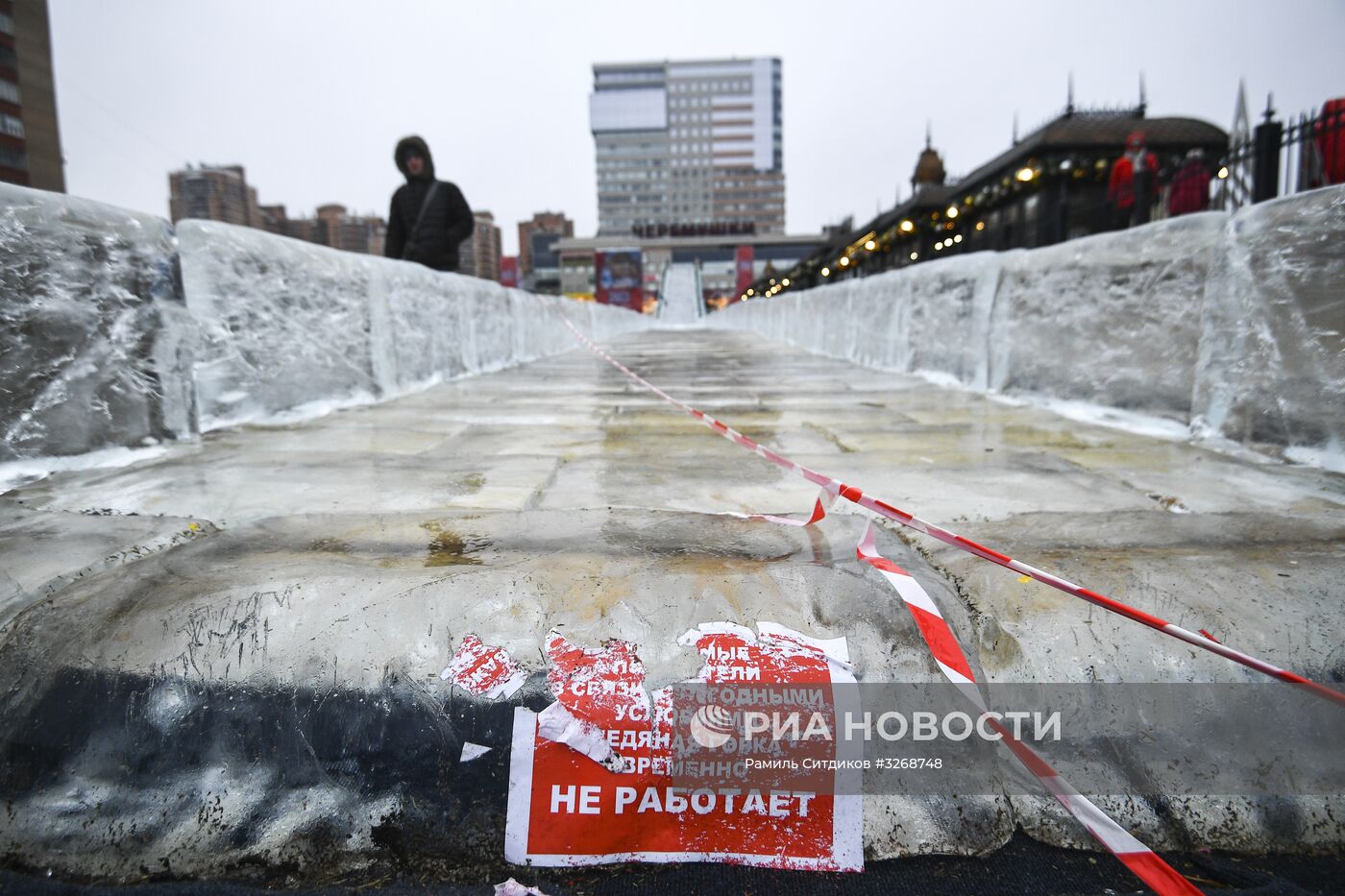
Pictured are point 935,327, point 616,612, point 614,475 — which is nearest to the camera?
point 616,612

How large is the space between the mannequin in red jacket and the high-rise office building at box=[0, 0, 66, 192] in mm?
10887

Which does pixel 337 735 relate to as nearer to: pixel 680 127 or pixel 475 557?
pixel 475 557

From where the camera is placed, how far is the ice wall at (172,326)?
6.84 feet

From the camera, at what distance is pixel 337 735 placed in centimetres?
108

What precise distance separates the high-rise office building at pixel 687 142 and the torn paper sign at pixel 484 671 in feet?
491

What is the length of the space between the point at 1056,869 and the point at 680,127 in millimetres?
160206

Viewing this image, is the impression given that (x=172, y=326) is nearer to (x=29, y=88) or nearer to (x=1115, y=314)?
(x=1115, y=314)

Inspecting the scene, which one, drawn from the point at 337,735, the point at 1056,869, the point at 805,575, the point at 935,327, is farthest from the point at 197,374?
the point at 935,327

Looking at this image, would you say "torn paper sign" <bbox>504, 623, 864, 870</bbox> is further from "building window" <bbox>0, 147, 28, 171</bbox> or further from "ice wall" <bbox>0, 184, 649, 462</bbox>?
"building window" <bbox>0, 147, 28, 171</bbox>

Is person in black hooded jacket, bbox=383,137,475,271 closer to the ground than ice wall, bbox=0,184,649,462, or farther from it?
farther from it

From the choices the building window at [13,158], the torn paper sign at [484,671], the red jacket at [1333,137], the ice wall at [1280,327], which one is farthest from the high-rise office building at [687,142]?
the torn paper sign at [484,671]

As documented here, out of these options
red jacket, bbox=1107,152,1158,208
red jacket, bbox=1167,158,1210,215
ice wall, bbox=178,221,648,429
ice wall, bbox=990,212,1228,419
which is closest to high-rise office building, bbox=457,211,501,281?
red jacket, bbox=1107,152,1158,208

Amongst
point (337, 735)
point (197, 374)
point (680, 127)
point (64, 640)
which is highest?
point (680, 127)

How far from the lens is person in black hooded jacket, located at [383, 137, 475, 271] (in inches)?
222
